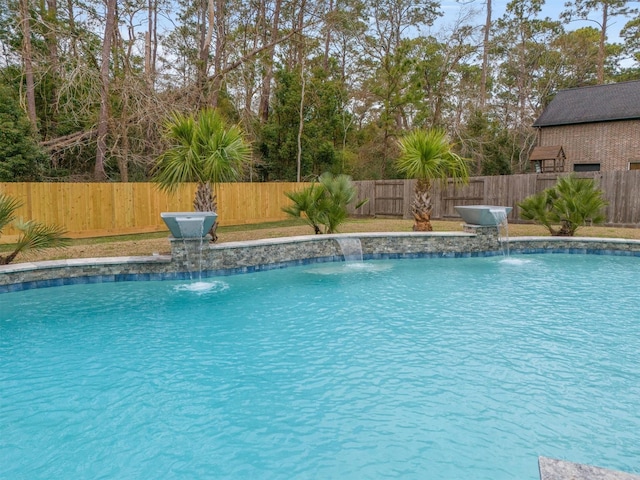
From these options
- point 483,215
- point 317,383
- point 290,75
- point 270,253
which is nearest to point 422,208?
point 483,215

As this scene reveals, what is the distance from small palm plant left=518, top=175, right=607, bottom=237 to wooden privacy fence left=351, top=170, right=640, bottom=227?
93.1 inches

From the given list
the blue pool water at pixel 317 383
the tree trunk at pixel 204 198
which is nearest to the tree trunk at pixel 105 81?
the tree trunk at pixel 204 198

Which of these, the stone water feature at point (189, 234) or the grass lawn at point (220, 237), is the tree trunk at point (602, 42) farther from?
the stone water feature at point (189, 234)

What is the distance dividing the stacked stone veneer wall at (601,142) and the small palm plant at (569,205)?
1050 centimetres

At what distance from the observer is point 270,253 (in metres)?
8.95

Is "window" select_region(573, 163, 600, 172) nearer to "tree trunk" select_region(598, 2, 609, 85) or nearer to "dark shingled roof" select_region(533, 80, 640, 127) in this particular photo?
"dark shingled roof" select_region(533, 80, 640, 127)

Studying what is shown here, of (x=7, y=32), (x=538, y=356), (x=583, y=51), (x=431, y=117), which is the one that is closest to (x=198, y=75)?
(x=7, y=32)

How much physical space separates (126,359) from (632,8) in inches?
1219

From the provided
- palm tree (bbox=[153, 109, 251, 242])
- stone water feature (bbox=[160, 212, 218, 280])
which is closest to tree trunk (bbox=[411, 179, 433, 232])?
palm tree (bbox=[153, 109, 251, 242])

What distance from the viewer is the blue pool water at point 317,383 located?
2791mm

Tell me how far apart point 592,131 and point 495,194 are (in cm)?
852

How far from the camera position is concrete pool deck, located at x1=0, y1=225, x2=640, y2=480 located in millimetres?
7367

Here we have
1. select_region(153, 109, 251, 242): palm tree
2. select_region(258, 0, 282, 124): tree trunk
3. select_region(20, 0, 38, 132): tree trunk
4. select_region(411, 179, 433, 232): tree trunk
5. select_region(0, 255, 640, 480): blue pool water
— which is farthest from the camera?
select_region(258, 0, 282, 124): tree trunk

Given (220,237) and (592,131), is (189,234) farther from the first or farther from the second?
(592,131)
